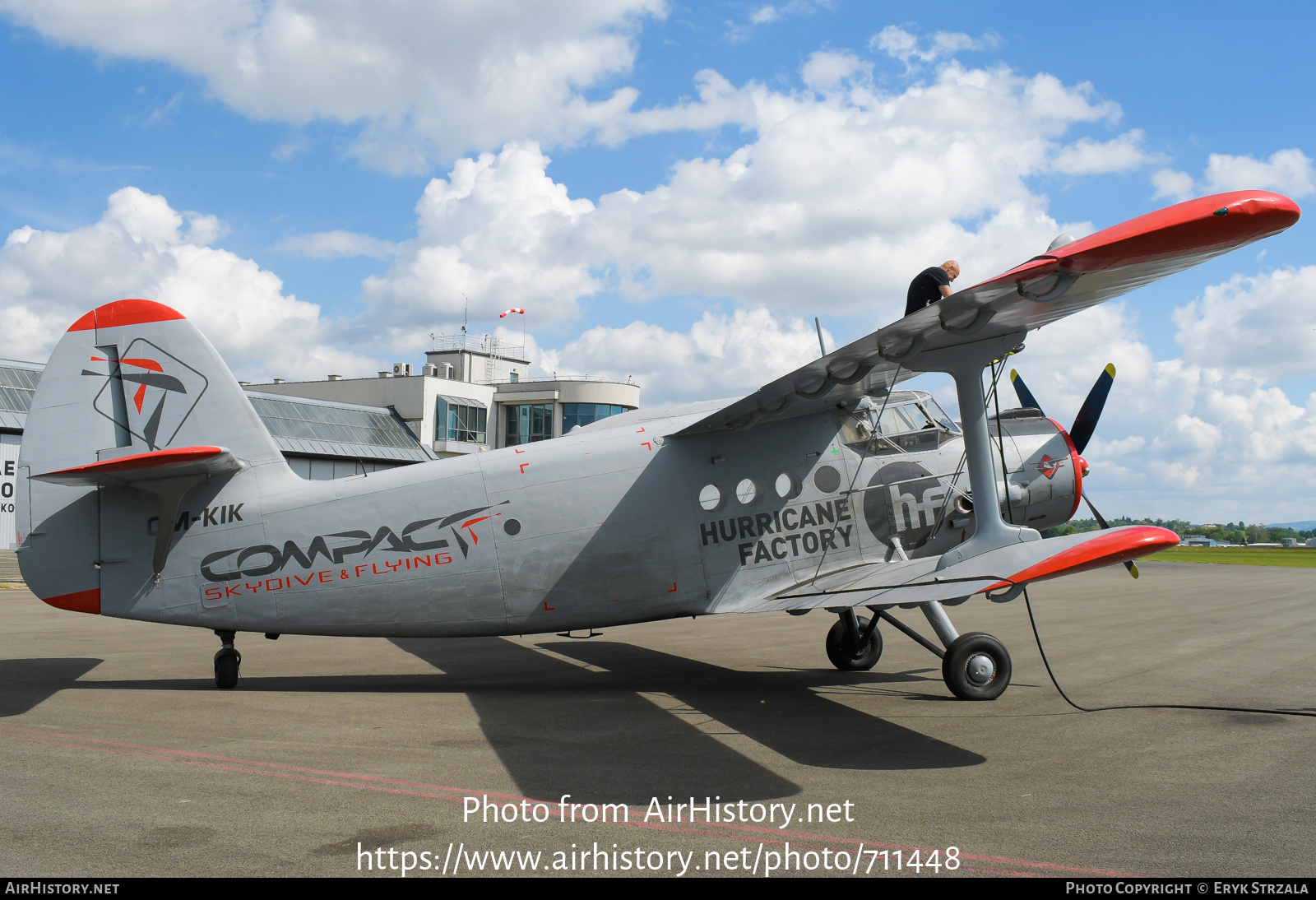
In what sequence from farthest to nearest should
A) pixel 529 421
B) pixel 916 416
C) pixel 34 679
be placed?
pixel 529 421 → pixel 34 679 → pixel 916 416

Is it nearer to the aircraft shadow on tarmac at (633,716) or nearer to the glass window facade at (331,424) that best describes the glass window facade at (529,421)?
the glass window facade at (331,424)

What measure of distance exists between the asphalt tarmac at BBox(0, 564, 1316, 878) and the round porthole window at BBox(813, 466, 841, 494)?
2.37 metres

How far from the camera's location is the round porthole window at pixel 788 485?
9.95 m

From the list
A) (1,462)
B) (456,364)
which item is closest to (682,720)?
(1,462)

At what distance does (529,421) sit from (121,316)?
4899 centimetres

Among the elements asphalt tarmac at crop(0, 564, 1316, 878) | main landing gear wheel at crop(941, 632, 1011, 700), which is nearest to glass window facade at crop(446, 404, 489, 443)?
asphalt tarmac at crop(0, 564, 1316, 878)

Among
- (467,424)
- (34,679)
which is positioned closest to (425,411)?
(467,424)

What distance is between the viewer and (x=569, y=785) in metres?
5.99

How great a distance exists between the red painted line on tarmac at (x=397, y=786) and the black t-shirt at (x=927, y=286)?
6.15 meters

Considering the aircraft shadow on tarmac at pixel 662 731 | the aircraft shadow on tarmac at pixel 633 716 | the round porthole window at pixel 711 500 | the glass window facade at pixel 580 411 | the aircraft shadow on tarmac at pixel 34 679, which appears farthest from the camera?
the glass window facade at pixel 580 411

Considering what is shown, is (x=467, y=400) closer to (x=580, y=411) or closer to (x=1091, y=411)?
(x=580, y=411)

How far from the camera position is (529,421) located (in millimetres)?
58750

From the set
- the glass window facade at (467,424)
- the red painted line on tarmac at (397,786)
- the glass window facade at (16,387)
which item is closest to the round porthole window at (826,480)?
the red painted line on tarmac at (397,786)
